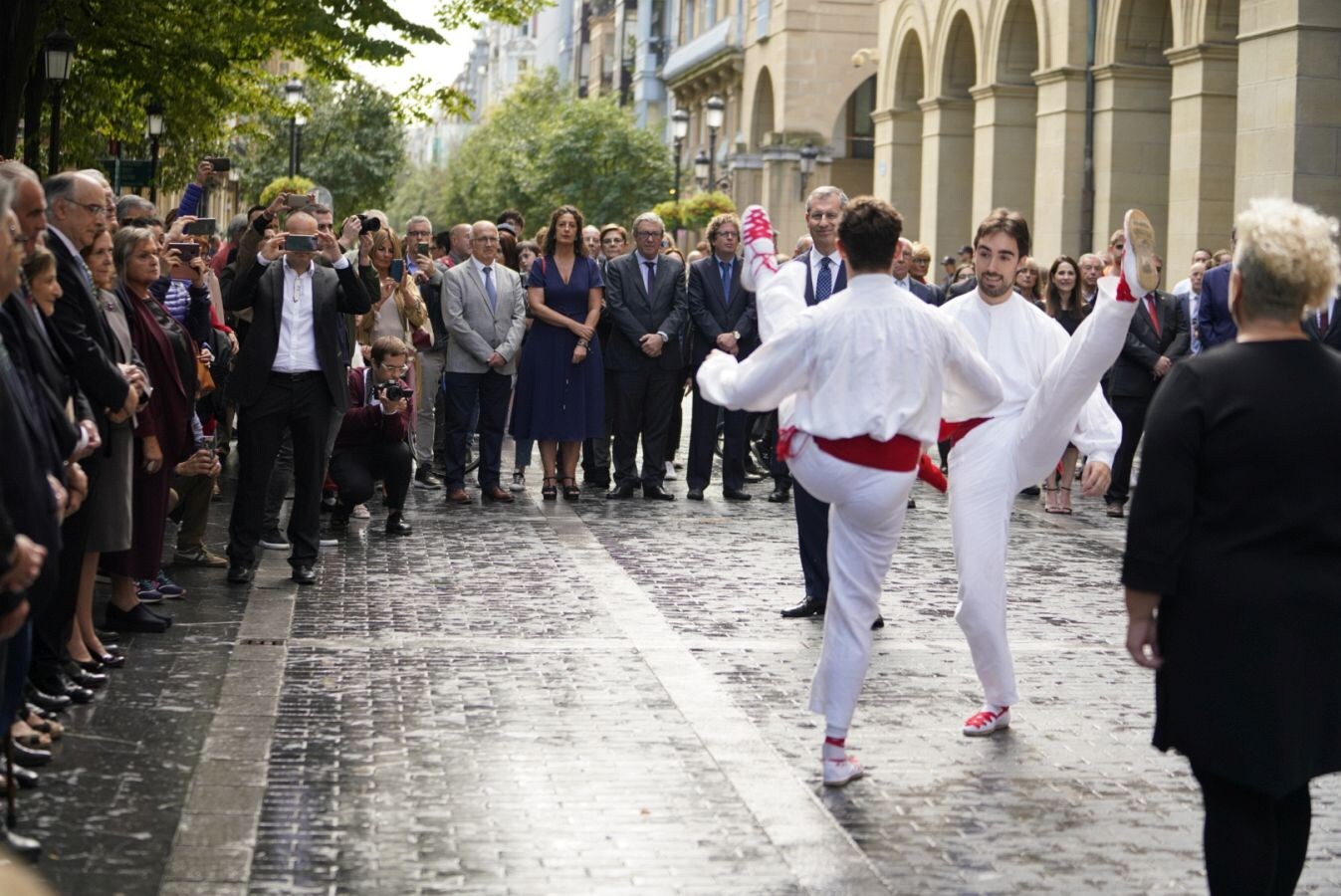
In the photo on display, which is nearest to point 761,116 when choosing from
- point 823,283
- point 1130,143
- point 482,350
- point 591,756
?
point 1130,143

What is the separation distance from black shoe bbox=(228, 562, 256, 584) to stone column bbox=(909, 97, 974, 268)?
28.2 metres

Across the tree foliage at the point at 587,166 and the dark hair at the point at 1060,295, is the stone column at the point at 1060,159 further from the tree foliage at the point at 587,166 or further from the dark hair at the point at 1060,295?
the tree foliage at the point at 587,166

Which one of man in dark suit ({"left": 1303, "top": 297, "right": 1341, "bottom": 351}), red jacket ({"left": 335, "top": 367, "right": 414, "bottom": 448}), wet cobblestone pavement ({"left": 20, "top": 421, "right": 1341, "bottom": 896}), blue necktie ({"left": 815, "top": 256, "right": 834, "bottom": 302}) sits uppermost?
blue necktie ({"left": 815, "top": 256, "right": 834, "bottom": 302})

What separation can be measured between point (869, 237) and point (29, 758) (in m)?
3.33

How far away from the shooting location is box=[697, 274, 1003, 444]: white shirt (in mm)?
6820

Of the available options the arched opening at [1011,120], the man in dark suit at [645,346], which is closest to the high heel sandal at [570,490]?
the man in dark suit at [645,346]

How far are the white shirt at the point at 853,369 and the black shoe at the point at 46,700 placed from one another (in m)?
2.77

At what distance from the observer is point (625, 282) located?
16609 millimetres

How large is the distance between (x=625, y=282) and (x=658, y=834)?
35.2ft

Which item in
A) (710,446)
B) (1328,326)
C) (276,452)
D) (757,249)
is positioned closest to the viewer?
(757,249)

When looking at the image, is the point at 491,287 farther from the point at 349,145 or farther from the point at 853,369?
the point at 349,145

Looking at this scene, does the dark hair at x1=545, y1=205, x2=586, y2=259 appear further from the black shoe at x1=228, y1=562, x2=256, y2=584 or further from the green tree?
the green tree

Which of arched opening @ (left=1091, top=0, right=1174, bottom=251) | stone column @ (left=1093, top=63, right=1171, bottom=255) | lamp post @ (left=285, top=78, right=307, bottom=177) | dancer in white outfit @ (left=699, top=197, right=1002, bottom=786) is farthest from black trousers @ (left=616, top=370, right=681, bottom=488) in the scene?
lamp post @ (left=285, top=78, right=307, bottom=177)

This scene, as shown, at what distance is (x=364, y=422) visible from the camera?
44.0 ft
